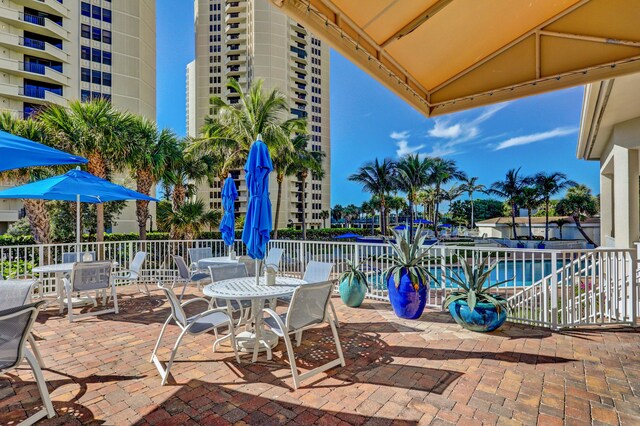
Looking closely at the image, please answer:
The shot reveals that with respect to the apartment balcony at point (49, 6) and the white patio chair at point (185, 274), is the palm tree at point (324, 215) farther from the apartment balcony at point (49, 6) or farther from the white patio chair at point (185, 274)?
the white patio chair at point (185, 274)

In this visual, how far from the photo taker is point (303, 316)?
339 centimetres

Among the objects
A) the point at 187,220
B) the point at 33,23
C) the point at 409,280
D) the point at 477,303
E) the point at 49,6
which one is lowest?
the point at 477,303

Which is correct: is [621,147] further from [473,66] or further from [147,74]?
[147,74]

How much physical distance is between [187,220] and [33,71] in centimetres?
2524

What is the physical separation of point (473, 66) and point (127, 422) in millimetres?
5061

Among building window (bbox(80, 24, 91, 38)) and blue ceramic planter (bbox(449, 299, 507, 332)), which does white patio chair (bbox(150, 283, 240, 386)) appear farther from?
building window (bbox(80, 24, 91, 38))

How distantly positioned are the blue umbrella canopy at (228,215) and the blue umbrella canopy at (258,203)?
3171mm

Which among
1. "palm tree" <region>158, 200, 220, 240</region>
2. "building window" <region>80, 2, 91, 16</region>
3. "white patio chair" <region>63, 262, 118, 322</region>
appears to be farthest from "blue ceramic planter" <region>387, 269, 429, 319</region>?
"building window" <region>80, 2, 91, 16</region>

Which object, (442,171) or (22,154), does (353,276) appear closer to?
(22,154)

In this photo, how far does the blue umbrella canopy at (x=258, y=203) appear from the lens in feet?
13.7

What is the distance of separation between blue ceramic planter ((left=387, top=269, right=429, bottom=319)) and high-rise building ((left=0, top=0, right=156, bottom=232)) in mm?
28337

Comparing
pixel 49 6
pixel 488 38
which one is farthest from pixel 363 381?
pixel 49 6

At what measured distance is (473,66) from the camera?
3.96 metres

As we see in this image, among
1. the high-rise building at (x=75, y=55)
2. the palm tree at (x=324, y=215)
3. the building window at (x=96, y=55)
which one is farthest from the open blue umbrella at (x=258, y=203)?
the palm tree at (x=324, y=215)
